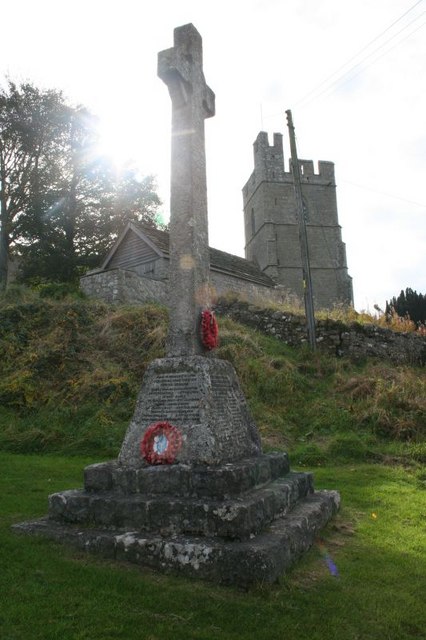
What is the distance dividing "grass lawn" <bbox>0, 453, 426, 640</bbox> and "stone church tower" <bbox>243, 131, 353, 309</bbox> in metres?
34.5

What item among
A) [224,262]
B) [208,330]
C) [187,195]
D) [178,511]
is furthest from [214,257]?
[178,511]

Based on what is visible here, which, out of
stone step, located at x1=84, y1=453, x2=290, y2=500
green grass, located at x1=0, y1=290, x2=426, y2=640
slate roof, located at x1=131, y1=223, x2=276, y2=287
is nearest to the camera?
green grass, located at x1=0, y1=290, x2=426, y2=640

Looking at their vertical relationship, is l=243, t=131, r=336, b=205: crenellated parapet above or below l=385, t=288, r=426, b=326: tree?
above

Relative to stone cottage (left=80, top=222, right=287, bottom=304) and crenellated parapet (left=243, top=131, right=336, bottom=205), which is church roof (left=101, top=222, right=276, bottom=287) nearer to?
stone cottage (left=80, top=222, right=287, bottom=304)

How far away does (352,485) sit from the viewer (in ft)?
22.5

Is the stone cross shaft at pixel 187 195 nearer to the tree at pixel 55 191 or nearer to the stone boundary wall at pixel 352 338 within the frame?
the stone boundary wall at pixel 352 338

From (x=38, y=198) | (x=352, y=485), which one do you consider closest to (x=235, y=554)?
(x=352, y=485)

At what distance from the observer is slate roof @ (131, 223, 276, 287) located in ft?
71.2

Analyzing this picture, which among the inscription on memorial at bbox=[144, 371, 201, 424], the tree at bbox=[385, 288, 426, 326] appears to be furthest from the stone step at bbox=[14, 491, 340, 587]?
the tree at bbox=[385, 288, 426, 326]

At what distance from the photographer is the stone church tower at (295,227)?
39062mm

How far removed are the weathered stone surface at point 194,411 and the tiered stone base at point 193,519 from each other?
0.53 feet

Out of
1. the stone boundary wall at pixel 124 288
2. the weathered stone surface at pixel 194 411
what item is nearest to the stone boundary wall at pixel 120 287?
the stone boundary wall at pixel 124 288

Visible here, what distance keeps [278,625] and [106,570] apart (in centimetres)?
139

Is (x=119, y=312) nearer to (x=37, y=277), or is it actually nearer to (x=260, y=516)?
(x=260, y=516)
